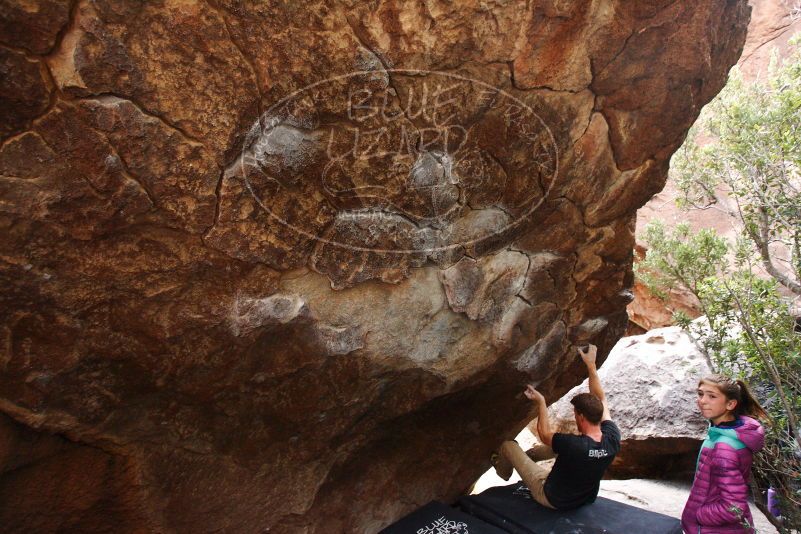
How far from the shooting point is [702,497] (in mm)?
2805

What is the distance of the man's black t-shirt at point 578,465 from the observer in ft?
9.15

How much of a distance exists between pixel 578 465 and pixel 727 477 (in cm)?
70

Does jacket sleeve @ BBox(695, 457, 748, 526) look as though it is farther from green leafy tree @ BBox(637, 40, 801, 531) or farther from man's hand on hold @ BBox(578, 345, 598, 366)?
man's hand on hold @ BBox(578, 345, 598, 366)

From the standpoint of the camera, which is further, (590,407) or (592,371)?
(592,371)

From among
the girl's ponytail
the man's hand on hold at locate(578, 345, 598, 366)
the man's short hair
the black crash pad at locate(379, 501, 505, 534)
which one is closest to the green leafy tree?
the girl's ponytail

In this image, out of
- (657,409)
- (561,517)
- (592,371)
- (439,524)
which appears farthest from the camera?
(657,409)

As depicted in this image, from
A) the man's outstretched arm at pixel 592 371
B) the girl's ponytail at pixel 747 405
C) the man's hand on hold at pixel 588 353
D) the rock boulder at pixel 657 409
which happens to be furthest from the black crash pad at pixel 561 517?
the rock boulder at pixel 657 409

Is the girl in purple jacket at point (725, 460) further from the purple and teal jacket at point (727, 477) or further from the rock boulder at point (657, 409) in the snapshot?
the rock boulder at point (657, 409)

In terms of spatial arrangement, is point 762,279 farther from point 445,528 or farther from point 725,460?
point 445,528

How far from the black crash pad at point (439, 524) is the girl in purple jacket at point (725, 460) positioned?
103 cm

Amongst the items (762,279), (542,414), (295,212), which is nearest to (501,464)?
(542,414)

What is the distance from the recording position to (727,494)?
269 centimetres

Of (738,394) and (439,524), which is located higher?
(439,524)

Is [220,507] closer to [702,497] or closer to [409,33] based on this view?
[409,33]
